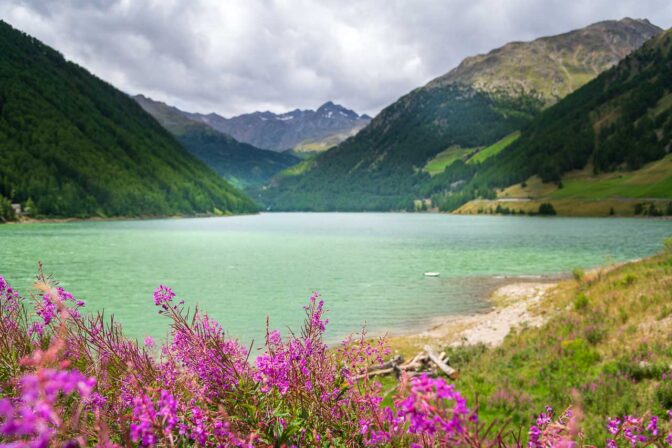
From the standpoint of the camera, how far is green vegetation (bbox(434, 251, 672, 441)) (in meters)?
10.5

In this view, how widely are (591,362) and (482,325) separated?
1438 centimetres

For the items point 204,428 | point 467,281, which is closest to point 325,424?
point 204,428

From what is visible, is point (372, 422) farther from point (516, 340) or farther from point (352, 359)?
point (516, 340)

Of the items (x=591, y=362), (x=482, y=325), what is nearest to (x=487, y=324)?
(x=482, y=325)

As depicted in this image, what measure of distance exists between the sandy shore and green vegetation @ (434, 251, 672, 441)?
296 centimetres

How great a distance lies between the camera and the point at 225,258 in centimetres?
6631

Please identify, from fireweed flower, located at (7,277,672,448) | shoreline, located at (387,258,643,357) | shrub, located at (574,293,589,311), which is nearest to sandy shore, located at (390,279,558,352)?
shoreline, located at (387,258,643,357)

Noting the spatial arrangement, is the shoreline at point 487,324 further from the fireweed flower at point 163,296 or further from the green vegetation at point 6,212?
the green vegetation at point 6,212

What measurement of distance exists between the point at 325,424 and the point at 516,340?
17.4 metres

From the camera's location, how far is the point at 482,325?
2786cm

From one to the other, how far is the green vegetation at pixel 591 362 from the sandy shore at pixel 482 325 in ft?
9.70

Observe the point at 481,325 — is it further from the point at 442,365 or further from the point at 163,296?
the point at 163,296

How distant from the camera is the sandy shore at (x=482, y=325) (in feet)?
79.1

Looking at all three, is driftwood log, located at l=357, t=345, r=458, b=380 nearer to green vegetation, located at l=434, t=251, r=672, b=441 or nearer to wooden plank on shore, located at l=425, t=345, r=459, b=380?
wooden plank on shore, located at l=425, t=345, r=459, b=380
